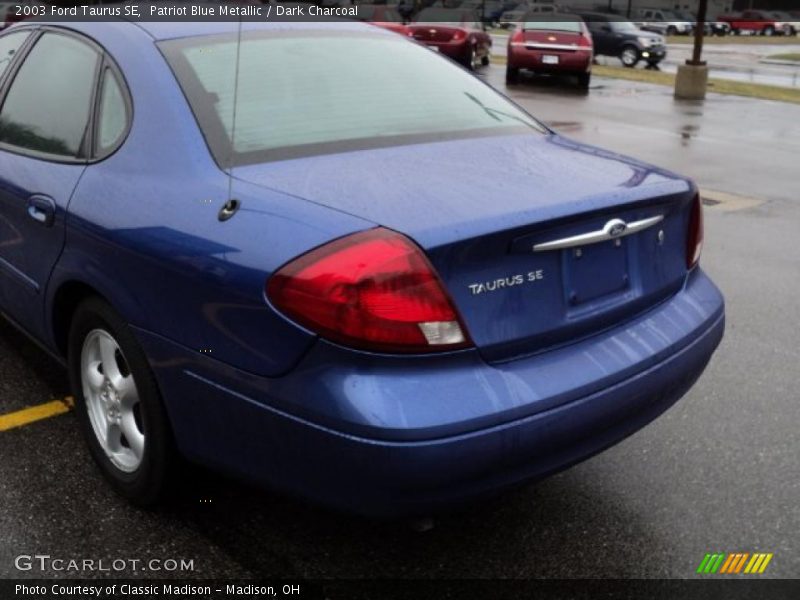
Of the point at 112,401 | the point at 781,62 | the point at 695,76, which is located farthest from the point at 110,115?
the point at 781,62

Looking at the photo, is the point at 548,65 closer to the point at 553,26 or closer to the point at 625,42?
the point at 553,26

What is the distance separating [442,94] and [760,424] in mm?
1877

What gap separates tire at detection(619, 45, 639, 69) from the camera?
28.4 meters

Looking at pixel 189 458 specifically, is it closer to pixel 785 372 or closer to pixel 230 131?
pixel 230 131

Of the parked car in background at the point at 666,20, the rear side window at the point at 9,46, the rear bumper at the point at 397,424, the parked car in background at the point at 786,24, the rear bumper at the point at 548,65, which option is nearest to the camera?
the rear bumper at the point at 397,424

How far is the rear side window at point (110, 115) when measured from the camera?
2.95 m

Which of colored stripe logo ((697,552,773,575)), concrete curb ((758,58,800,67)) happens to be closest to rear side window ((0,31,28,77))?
colored stripe logo ((697,552,773,575))

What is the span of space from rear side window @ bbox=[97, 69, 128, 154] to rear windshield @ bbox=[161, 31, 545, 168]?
0.71 feet

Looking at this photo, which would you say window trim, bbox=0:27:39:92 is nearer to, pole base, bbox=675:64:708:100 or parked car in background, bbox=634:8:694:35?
pole base, bbox=675:64:708:100

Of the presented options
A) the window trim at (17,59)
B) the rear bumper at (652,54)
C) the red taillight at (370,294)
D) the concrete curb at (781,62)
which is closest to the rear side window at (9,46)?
the window trim at (17,59)

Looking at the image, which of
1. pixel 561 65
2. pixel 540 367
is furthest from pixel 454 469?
pixel 561 65

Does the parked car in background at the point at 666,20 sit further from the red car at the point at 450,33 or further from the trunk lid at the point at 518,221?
the trunk lid at the point at 518,221

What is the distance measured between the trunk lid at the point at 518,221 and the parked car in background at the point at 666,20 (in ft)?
178

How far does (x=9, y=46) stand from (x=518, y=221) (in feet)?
8.93
